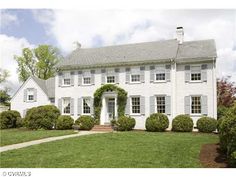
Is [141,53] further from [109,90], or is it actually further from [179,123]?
[179,123]

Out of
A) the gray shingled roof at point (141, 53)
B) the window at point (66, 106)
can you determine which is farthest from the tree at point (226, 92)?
the window at point (66, 106)

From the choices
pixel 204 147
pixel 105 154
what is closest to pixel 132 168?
pixel 105 154

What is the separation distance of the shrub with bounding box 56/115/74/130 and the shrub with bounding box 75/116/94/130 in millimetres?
601

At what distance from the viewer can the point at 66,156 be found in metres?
12.0

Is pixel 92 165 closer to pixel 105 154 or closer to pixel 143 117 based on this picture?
pixel 105 154

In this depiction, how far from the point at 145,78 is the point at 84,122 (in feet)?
19.4

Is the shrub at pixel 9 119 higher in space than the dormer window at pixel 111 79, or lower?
lower

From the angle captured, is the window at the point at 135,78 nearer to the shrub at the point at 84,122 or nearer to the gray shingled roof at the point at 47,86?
the shrub at the point at 84,122

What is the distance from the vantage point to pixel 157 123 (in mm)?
22031

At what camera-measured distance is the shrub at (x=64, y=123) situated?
24.3 metres

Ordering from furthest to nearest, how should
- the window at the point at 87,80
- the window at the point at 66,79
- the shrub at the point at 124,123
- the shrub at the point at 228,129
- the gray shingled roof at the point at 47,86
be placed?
1. the gray shingled roof at the point at 47,86
2. the window at the point at 66,79
3. the window at the point at 87,80
4. the shrub at the point at 124,123
5. the shrub at the point at 228,129

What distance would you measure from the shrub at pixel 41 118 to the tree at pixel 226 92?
56.3 ft

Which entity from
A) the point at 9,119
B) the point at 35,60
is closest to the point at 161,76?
the point at 9,119

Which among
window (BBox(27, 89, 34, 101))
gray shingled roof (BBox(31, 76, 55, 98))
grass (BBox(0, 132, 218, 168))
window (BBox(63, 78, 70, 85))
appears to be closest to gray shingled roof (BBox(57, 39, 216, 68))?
window (BBox(63, 78, 70, 85))
